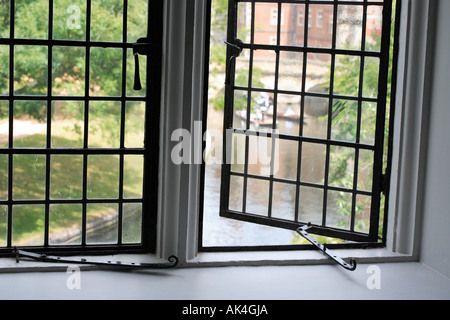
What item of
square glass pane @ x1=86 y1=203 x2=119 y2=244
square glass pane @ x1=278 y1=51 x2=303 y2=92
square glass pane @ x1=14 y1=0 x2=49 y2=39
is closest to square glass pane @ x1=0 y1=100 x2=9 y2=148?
square glass pane @ x1=14 y1=0 x2=49 y2=39

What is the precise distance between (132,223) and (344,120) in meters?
1.05

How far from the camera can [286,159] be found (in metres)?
2.86

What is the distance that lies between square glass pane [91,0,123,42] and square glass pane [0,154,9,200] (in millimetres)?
618

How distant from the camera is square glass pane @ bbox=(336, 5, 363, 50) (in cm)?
273

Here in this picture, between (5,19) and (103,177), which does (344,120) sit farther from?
(5,19)

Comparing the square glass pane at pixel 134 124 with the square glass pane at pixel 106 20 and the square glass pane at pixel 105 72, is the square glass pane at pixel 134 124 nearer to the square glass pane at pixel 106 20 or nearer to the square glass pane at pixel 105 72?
the square glass pane at pixel 105 72

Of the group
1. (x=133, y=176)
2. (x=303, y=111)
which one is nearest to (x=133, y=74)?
(x=133, y=176)

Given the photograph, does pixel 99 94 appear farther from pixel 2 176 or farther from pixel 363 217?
pixel 363 217

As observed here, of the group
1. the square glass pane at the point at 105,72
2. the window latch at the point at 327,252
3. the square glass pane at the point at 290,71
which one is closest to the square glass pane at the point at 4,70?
the square glass pane at the point at 105,72

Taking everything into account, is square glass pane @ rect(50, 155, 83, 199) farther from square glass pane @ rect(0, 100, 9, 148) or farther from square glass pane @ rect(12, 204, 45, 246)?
square glass pane @ rect(0, 100, 9, 148)

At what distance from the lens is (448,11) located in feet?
8.50

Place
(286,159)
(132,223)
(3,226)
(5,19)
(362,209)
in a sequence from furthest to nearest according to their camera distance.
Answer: (362,209)
(286,159)
(132,223)
(3,226)
(5,19)
